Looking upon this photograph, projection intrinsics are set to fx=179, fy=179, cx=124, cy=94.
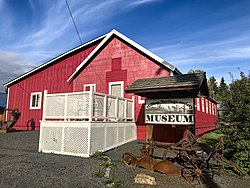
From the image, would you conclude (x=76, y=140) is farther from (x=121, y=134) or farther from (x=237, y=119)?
(x=237, y=119)

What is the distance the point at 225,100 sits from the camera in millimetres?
6301

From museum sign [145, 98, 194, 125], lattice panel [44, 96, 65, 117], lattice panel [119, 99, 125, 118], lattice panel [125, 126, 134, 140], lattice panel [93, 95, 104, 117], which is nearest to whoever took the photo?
museum sign [145, 98, 194, 125]

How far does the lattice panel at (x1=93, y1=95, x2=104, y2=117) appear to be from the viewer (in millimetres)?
7523

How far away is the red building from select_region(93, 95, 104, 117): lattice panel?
3500 mm

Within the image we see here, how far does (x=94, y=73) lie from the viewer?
42.7ft

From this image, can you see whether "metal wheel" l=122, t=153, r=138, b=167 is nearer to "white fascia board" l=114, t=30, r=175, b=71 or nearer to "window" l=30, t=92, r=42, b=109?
"white fascia board" l=114, t=30, r=175, b=71

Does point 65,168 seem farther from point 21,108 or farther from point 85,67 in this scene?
point 21,108

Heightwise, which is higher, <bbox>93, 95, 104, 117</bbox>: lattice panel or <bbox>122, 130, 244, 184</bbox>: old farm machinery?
<bbox>93, 95, 104, 117</bbox>: lattice panel

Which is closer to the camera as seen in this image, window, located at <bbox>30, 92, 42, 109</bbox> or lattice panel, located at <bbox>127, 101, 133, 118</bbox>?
lattice panel, located at <bbox>127, 101, 133, 118</bbox>

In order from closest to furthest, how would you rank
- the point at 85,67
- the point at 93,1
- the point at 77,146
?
the point at 77,146
the point at 93,1
the point at 85,67

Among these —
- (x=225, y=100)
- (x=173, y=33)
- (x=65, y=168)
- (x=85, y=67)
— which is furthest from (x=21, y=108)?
(x=225, y=100)

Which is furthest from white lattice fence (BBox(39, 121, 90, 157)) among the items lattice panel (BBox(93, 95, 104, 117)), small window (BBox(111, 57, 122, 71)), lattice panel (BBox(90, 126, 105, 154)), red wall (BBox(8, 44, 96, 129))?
red wall (BBox(8, 44, 96, 129))

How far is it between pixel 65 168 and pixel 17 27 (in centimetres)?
942

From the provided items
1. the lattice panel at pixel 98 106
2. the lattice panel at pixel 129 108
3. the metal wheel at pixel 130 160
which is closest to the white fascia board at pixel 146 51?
the lattice panel at pixel 129 108
